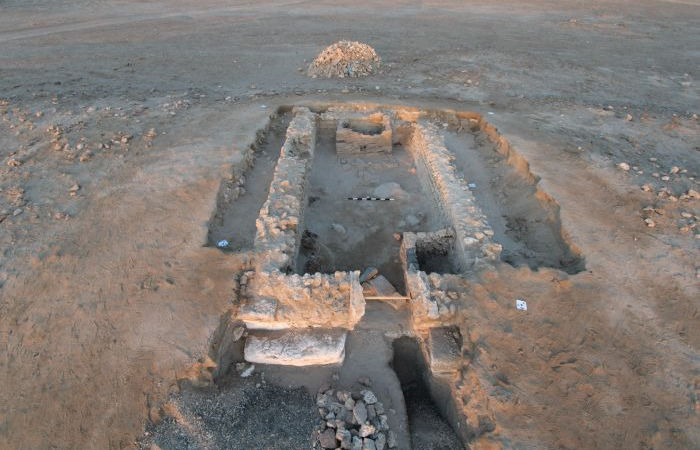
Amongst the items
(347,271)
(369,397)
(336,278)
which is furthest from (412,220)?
(369,397)

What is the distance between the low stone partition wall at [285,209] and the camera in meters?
5.90

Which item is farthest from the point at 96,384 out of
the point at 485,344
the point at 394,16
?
the point at 394,16

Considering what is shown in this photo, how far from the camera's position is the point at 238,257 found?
19.4ft

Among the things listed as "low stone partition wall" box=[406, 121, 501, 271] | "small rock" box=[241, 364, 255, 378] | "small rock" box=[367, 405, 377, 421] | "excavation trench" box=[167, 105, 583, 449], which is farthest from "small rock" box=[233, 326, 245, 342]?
"low stone partition wall" box=[406, 121, 501, 271]

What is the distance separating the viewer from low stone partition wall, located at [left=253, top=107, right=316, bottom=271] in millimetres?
5902

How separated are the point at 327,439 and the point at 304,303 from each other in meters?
1.68

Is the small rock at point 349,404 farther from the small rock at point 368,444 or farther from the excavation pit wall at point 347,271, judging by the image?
the excavation pit wall at point 347,271

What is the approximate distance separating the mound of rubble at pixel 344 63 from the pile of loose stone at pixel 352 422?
1048 cm

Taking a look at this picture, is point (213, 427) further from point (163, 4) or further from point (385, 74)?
point (163, 4)

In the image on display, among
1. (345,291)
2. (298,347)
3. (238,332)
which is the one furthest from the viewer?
(345,291)

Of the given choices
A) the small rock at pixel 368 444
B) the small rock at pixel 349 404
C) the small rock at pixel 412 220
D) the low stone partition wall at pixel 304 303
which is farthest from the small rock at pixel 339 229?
the small rock at pixel 368 444

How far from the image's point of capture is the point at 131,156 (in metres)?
8.45

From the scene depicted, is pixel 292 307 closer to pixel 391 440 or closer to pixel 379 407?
pixel 379 407

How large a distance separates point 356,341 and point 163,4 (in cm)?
2399
